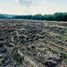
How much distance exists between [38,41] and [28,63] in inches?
93.8

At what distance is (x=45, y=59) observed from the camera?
772 centimetres

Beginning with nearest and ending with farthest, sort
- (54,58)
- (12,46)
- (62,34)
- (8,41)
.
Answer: (54,58), (12,46), (8,41), (62,34)

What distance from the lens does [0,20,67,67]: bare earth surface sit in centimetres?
755

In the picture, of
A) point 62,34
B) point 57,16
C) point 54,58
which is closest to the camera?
point 54,58

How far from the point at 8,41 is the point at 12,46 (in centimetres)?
69

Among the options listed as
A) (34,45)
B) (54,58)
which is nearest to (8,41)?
(34,45)

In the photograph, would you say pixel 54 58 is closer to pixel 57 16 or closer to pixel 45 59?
pixel 45 59

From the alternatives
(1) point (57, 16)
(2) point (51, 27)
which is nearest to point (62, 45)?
(2) point (51, 27)

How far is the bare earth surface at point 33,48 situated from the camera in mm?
7555

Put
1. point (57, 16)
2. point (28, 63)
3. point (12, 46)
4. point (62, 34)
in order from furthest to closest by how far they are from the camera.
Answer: point (57, 16) → point (62, 34) → point (12, 46) → point (28, 63)

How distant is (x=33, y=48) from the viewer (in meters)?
8.71

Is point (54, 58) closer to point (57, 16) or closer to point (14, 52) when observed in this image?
point (14, 52)

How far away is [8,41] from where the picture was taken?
31.0 ft

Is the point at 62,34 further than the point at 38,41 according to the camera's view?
Yes
